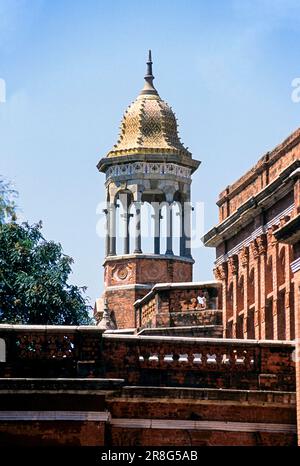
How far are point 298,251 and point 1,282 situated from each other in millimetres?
29659

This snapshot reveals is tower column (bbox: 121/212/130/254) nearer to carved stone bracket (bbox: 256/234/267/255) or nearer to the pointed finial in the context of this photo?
the pointed finial

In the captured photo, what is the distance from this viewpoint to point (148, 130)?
6956 centimetres

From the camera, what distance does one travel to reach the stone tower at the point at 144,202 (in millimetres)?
68250

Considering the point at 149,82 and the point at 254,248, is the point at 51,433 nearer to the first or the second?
the point at 254,248

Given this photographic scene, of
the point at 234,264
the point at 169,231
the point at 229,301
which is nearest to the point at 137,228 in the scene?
the point at 169,231

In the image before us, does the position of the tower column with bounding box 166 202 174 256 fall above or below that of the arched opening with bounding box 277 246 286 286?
above

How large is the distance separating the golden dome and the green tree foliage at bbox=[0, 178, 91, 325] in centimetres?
504

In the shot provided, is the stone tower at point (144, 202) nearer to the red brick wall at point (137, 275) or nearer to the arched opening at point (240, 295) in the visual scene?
the red brick wall at point (137, 275)

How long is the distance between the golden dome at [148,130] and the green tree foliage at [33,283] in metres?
5.04

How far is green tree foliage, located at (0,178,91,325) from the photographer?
2557 inches

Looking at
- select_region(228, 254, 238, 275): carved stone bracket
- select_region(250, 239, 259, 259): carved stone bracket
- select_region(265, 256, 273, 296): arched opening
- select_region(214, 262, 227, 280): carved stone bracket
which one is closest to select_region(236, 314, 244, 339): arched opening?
select_region(228, 254, 238, 275): carved stone bracket

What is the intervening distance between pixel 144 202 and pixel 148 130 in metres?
2.72

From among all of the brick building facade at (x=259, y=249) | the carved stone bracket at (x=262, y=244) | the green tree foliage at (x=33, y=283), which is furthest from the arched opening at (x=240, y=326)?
the green tree foliage at (x=33, y=283)
